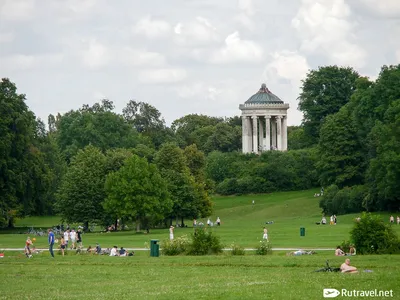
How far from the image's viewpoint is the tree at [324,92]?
13925cm

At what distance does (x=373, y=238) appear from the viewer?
155ft

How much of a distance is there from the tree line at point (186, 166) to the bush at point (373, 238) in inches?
1553

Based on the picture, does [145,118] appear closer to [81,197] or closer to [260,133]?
[260,133]

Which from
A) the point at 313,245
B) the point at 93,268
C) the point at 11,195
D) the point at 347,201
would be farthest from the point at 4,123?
the point at 93,268

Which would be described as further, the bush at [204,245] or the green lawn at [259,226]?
the green lawn at [259,226]

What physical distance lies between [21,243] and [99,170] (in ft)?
94.2

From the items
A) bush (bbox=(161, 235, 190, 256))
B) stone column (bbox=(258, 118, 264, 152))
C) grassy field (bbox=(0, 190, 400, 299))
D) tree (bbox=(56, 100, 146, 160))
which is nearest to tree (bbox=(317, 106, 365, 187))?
tree (bbox=(56, 100, 146, 160))

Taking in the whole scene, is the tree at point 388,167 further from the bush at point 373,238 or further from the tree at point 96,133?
the tree at point 96,133

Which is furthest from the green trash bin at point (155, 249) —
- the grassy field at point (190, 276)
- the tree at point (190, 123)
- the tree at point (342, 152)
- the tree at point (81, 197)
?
the tree at point (190, 123)

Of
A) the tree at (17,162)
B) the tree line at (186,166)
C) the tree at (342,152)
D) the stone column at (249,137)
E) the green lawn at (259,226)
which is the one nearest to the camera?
the green lawn at (259,226)

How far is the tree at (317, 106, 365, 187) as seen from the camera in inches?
4304

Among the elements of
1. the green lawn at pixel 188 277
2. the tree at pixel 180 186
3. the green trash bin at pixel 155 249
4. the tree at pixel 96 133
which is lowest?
the green lawn at pixel 188 277

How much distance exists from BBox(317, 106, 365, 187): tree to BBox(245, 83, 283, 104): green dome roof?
162 feet

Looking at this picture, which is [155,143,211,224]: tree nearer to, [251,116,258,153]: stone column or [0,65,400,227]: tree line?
[0,65,400,227]: tree line
